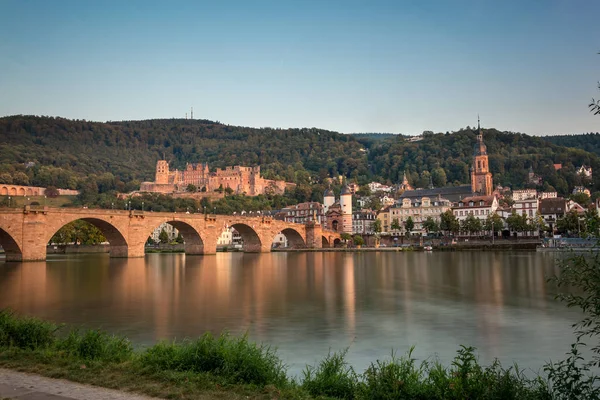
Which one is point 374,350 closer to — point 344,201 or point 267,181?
point 344,201

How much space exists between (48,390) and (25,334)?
3.19 meters

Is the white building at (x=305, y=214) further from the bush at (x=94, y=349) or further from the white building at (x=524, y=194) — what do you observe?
the bush at (x=94, y=349)

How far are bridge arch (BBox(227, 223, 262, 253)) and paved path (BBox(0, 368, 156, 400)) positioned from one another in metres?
Answer: 64.2

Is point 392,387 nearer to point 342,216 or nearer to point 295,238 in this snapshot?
point 295,238

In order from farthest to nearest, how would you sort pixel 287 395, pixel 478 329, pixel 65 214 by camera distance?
pixel 65 214 → pixel 478 329 → pixel 287 395

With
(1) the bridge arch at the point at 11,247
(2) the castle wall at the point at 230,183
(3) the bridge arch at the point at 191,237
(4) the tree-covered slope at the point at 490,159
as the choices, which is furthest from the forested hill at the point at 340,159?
(1) the bridge arch at the point at 11,247

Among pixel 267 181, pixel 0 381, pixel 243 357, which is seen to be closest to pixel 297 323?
pixel 243 357

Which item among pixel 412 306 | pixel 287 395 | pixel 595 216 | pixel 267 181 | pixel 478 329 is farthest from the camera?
pixel 267 181

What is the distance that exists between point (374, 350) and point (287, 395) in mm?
5655

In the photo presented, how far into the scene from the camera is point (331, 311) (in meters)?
18.7

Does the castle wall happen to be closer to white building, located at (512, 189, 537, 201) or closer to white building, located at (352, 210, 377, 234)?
white building, located at (352, 210, 377, 234)

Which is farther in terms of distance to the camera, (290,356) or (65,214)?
Result: (65,214)

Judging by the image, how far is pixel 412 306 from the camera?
1994 cm

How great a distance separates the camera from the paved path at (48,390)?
675cm
